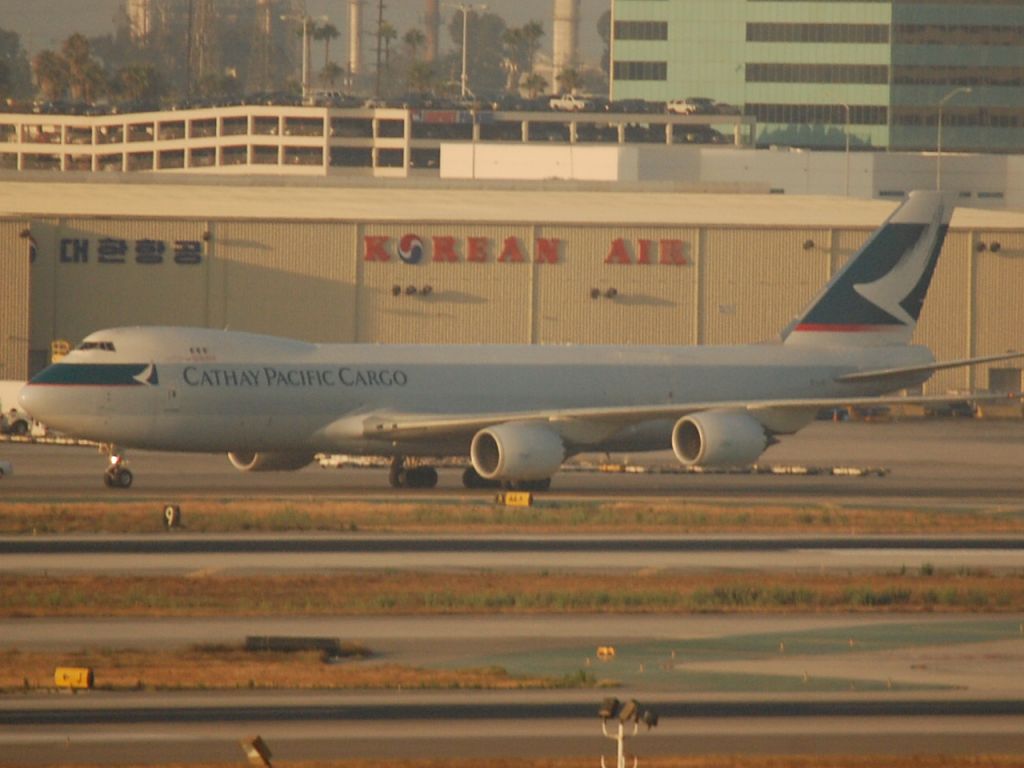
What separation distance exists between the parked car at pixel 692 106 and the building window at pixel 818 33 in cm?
708

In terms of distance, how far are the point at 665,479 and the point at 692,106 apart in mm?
122776

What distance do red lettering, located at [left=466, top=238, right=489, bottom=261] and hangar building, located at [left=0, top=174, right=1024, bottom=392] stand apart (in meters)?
0.06

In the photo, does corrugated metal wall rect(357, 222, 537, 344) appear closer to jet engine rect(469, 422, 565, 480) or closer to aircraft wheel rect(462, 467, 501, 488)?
aircraft wheel rect(462, 467, 501, 488)

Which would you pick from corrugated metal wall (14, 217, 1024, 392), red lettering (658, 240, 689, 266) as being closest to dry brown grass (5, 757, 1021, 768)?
corrugated metal wall (14, 217, 1024, 392)

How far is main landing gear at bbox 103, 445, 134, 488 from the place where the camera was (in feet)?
167

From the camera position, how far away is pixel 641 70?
18388cm

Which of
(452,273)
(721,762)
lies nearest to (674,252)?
(452,273)

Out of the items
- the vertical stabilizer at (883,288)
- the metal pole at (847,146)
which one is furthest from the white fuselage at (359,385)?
the metal pole at (847,146)

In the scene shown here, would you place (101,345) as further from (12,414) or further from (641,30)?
(641,30)

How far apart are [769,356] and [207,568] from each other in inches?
957

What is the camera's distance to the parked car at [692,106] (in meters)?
176

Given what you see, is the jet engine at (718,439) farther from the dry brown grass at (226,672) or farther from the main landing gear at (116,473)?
the dry brown grass at (226,672)

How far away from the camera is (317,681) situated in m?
25.7

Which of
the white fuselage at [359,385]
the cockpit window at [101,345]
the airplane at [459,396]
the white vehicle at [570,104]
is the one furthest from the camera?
the white vehicle at [570,104]
